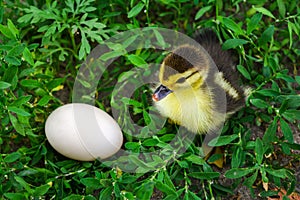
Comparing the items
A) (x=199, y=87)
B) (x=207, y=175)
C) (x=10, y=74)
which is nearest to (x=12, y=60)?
(x=10, y=74)

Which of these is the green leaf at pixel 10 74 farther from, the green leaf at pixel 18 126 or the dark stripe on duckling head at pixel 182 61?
the dark stripe on duckling head at pixel 182 61

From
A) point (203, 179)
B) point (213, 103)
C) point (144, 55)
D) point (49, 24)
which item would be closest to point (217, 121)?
point (213, 103)

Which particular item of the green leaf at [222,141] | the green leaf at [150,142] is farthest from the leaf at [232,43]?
the green leaf at [150,142]

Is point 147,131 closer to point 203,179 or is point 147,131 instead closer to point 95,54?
point 203,179

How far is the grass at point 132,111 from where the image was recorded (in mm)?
2000

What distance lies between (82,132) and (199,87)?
0.50 m

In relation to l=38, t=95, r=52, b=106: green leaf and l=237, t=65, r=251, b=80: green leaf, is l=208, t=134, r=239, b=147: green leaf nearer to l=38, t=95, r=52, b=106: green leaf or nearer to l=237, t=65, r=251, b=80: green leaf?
l=237, t=65, r=251, b=80: green leaf

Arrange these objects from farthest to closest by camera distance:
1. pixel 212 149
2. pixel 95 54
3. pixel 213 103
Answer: pixel 95 54, pixel 212 149, pixel 213 103

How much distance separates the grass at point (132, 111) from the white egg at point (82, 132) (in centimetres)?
8

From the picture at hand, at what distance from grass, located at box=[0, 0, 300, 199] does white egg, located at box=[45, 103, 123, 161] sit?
0.25ft

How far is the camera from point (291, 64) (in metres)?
2.59

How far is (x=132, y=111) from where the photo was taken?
237 centimetres

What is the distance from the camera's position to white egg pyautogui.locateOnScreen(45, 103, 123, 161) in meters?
2.06

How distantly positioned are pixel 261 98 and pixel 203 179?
1.38 feet
